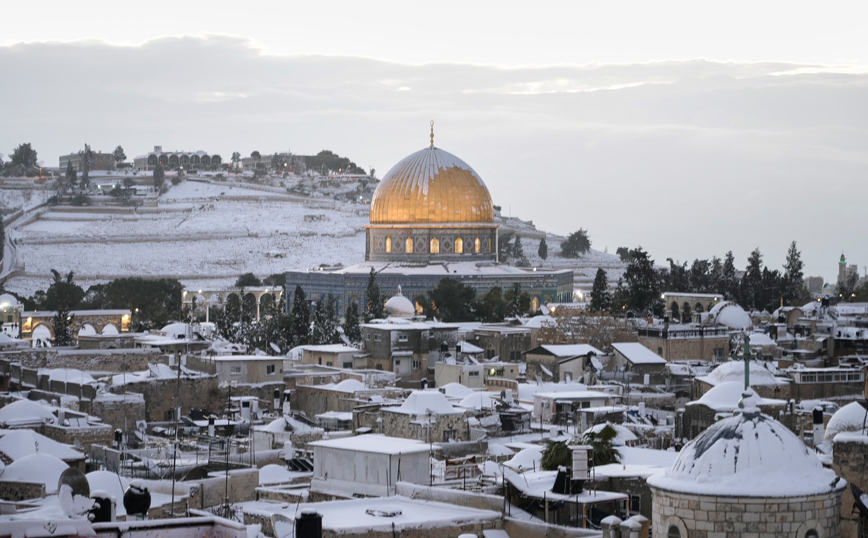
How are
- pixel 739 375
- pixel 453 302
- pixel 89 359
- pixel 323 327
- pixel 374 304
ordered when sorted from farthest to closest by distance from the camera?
pixel 453 302 < pixel 374 304 < pixel 323 327 < pixel 89 359 < pixel 739 375

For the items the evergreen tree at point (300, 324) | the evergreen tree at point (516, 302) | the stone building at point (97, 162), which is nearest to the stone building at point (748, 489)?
the evergreen tree at point (300, 324)

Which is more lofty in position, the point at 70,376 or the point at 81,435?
the point at 81,435

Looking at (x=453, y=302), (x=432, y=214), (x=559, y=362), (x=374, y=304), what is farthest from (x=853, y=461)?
(x=432, y=214)

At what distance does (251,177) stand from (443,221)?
8806 centimetres

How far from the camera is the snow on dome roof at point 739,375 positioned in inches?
1185

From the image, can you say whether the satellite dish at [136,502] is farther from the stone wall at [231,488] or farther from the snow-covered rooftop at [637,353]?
the snow-covered rooftop at [637,353]

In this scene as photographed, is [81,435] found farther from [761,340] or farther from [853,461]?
[761,340]

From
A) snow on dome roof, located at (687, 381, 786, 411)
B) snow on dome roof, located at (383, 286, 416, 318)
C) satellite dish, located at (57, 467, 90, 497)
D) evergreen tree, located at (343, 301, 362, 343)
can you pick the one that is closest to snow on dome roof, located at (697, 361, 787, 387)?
snow on dome roof, located at (687, 381, 786, 411)

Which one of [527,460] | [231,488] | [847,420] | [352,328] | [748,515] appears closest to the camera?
[748,515]

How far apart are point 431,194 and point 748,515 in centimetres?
5950

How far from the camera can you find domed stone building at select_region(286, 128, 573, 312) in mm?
68688

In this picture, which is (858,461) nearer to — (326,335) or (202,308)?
(326,335)

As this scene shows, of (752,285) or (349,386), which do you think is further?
(752,285)

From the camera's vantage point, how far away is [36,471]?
18.4 meters
